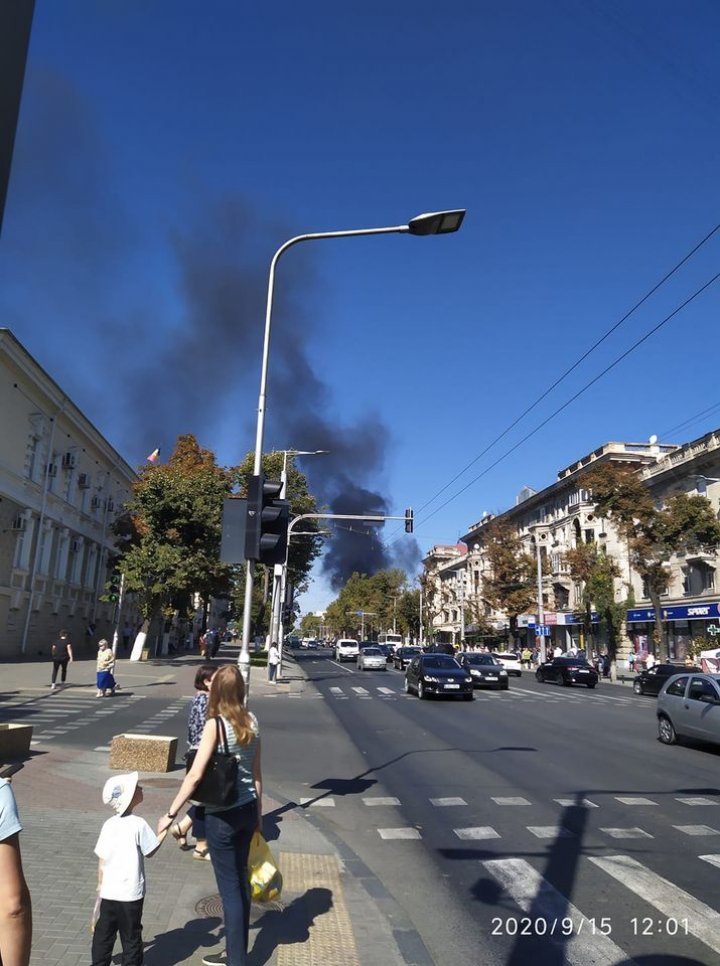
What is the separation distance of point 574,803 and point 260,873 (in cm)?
556

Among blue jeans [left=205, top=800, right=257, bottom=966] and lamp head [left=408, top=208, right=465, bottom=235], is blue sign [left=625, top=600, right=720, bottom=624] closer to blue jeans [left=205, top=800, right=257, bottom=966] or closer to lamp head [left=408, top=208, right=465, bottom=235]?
lamp head [left=408, top=208, right=465, bottom=235]

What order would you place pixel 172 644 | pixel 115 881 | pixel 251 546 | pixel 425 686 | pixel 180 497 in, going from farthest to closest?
pixel 172 644, pixel 180 497, pixel 425 686, pixel 251 546, pixel 115 881

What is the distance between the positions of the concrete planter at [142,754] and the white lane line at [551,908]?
5.20 meters

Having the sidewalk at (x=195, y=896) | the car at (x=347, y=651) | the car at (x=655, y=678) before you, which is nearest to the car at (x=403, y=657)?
the car at (x=347, y=651)

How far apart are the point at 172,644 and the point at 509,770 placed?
2095 inches

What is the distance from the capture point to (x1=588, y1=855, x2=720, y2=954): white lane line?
502cm

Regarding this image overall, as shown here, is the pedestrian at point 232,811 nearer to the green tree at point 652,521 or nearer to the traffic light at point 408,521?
the traffic light at point 408,521

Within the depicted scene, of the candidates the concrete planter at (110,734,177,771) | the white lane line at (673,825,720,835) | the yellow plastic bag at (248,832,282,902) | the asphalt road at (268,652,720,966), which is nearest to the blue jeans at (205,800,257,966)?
Result: the yellow plastic bag at (248,832,282,902)

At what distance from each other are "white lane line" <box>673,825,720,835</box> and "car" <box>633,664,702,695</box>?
2334cm

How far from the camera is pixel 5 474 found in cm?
3195

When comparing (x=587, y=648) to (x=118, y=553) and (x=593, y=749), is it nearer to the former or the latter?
(x=118, y=553)

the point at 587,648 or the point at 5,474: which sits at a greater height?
the point at 5,474

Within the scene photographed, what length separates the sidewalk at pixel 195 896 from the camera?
14.5 ft

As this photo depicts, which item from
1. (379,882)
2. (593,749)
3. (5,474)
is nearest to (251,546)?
(379,882)
